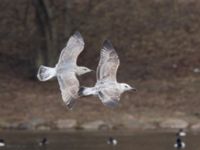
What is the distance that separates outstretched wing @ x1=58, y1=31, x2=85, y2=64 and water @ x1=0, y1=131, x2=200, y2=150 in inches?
398

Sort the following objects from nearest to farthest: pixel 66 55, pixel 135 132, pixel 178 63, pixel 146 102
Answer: pixel 66 55, pixel 135 132, pixel 146 102, pixel 178 63

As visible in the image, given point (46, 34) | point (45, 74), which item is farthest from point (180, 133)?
point (45, 74)

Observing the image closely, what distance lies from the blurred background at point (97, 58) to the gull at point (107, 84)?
16.4m

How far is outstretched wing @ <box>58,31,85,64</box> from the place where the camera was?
778 inches

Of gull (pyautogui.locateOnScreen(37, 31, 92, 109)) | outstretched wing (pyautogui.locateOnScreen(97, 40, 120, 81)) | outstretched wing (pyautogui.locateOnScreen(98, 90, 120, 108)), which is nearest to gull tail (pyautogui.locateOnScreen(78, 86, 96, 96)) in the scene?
outstretched wing (pyautogui.locateOnScreen(98, 90, 120, 108))

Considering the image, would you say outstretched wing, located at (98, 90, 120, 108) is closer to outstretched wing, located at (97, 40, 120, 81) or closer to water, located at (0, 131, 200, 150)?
outstretched wing, located at (97, 40, 120, 81)

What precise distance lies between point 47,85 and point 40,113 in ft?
11.1

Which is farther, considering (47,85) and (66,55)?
(47,85)

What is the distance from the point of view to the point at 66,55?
19812 millimetres

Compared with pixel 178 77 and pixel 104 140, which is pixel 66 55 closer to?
pixel 104 140

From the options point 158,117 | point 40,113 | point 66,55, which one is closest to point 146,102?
point 158,117

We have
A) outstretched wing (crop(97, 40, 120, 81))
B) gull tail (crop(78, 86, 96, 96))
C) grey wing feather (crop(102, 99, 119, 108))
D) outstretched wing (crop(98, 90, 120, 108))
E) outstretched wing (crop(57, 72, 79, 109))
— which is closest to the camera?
grey wing feather (crop(102, 99, 119, 108))

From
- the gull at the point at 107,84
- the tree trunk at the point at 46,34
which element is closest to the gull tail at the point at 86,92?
the gull at the point at 107,84

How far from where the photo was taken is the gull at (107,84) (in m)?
18.5
